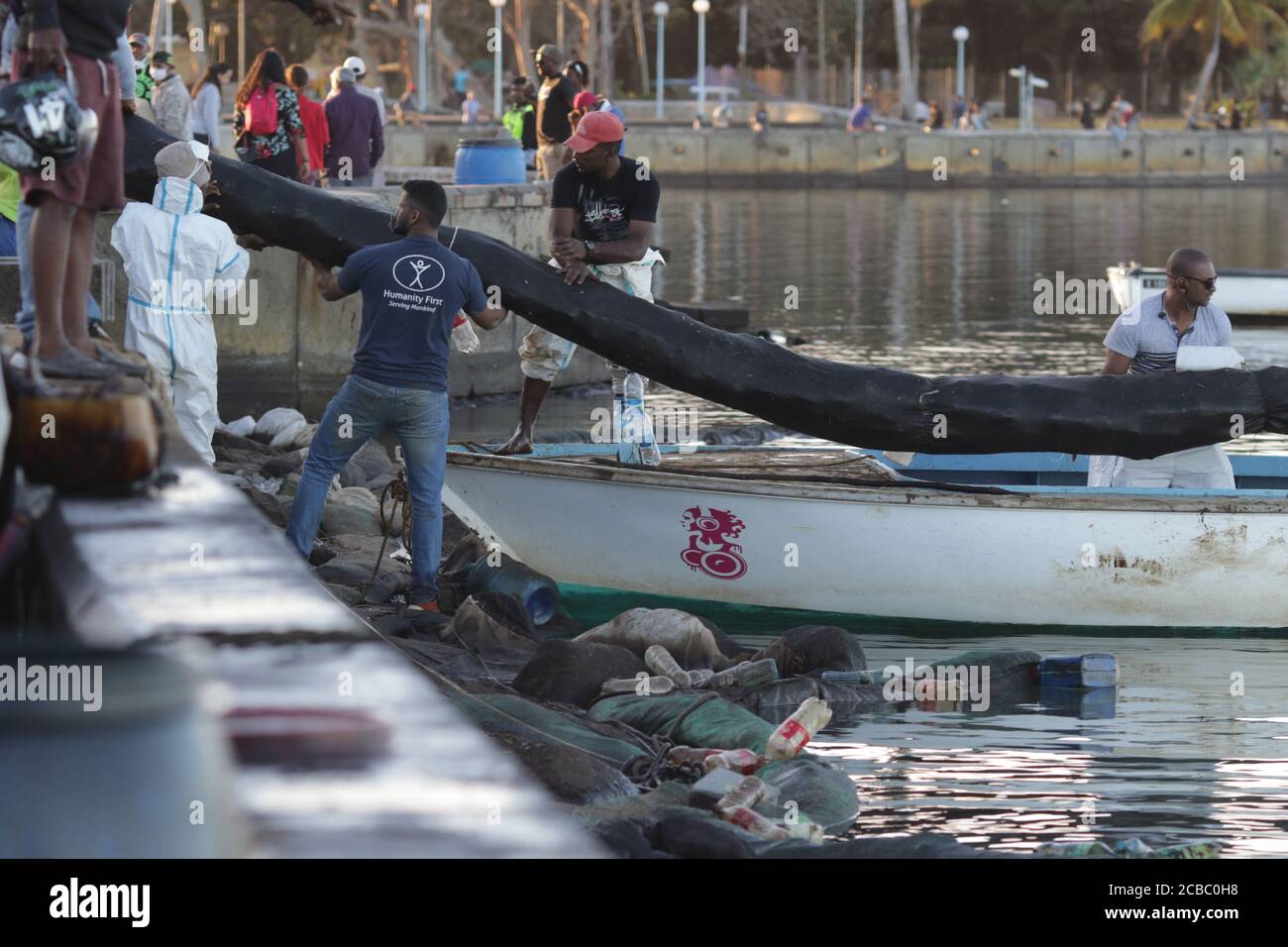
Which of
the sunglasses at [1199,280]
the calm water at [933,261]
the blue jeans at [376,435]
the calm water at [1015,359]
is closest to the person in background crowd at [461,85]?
the calm water at [1015,359]

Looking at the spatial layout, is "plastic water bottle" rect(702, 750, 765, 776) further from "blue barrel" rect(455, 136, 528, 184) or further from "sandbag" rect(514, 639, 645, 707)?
"blue barrel" rect(455, 136, 528, 184)

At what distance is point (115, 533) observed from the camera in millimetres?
5145

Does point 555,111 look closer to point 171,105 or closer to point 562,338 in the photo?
point 171,105

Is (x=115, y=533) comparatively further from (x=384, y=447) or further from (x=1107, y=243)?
(x=1107, y=243)

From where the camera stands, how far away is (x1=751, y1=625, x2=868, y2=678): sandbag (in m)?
9.91

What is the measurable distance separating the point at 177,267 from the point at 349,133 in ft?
31.9

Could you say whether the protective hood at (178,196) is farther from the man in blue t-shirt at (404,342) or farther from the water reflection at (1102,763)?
the water reflection at (1102,763)

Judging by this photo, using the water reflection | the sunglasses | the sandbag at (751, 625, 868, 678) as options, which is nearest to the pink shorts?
the water reflection

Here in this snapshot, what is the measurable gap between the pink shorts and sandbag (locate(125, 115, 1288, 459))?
11.8 ft

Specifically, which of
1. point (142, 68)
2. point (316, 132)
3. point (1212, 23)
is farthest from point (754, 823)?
point (1212, 23)

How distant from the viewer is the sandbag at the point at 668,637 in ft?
32.1

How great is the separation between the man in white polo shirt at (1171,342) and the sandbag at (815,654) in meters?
2.30
